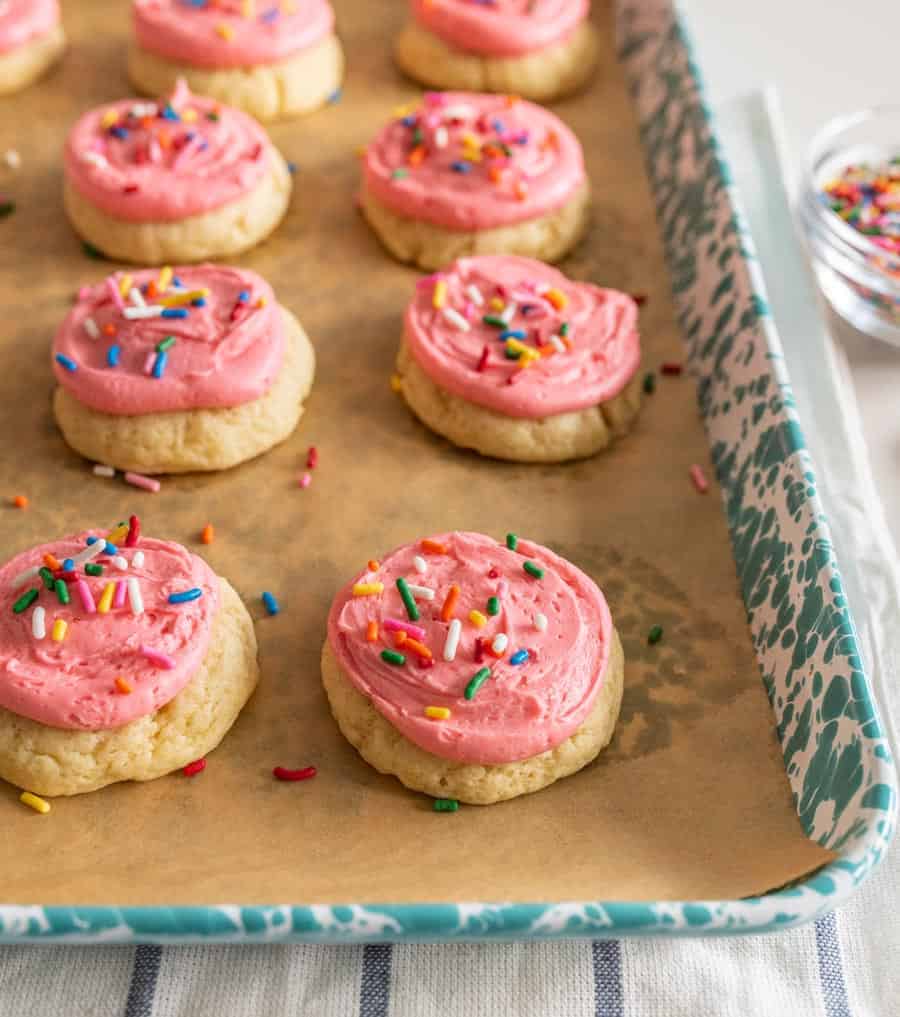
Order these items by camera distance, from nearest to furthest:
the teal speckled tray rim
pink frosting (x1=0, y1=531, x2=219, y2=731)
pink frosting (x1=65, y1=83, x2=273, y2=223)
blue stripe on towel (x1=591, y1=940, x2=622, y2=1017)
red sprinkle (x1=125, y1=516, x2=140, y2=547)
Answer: the teal speckled tray rim → blue stripe on towel (x1=591, y1=940, x2=622, y2=1017) → pink frosting (x1=0, y1=531, x2=219, y2=731) → red sprinkle (x1=125, y1=516, x2=140, y2=547) → pink frosting (x1=65, y1=83, x2=273, y2=223)

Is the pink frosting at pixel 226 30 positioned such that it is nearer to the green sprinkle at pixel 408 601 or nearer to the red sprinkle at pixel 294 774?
the green sprinkle at pixel 408 601

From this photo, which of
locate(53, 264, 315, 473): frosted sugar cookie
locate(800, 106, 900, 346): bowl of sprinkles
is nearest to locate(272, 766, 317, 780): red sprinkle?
locate(53, 264, 315, 473): frosted sugar cookie

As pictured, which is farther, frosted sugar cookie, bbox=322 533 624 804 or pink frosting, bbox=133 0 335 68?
pink frosting, bbox=133 0 335 68

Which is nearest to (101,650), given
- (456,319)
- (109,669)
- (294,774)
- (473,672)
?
(109,669)

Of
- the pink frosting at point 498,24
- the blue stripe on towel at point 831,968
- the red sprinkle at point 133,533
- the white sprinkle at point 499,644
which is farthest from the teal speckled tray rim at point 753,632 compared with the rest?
the red sprinkle at point 133,533

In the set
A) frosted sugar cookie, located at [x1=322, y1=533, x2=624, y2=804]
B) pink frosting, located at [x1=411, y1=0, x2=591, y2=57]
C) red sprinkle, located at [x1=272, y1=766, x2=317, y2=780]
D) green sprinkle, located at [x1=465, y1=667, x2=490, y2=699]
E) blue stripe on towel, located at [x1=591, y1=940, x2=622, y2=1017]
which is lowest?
blue stripe on towel, located at [x1=591, y1=940, x2=622, y2=1017]

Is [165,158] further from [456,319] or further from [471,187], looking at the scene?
[456,319]

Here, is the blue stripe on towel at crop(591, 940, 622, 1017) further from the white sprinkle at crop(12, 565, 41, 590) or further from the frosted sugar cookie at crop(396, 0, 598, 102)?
the frosted sugar cookie at crop(396, 0, 598, 102)

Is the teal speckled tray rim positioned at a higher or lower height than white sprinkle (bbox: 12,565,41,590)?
lower
